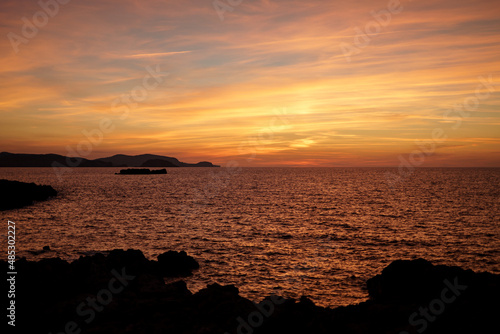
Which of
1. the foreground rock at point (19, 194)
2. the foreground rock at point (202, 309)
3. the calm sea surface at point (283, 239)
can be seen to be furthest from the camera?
the foreground rock at point (19, 194)

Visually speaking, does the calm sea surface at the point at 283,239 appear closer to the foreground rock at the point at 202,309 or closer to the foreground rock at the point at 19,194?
the foreground rock at the point at 19,194

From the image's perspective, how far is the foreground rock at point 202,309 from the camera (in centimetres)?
1361

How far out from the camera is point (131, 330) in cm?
Answer: 1322

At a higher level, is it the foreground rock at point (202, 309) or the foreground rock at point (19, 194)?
Result: the foreground rock at point (202, 309)

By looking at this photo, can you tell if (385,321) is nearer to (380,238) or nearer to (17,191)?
(380,238)

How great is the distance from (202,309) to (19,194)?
3256 inches

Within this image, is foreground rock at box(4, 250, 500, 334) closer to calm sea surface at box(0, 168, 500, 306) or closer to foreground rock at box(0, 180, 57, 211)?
calm sea surface at box(0, 168, 500, 306)

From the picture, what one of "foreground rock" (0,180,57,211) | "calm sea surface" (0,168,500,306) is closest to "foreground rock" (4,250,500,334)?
"calm sea surface" (0,168,500,306)

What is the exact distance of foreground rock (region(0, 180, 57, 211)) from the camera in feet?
233

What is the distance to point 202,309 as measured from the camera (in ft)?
50.0

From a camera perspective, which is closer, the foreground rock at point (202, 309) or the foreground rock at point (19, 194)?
the foreground rock at point (202, 309)

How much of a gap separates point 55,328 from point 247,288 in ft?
46.7

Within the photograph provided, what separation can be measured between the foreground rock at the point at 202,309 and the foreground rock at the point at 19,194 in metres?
61.7

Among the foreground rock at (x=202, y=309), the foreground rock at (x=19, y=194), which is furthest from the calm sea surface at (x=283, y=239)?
the foreground rock at (x=202, y=309)
